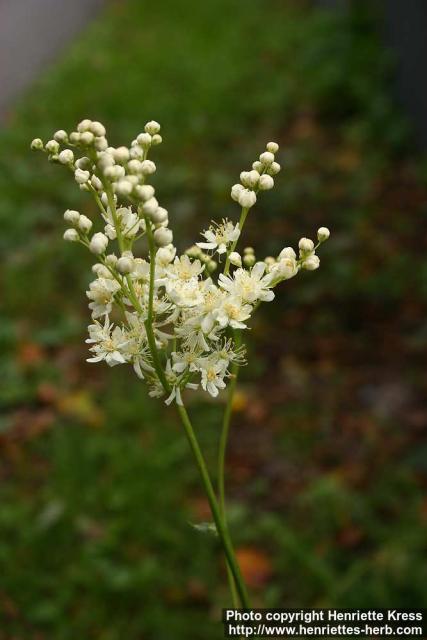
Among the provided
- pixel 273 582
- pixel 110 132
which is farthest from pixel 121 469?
pixel 110 132

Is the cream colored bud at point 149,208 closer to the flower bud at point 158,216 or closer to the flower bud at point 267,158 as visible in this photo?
the flower bud at point 158,216

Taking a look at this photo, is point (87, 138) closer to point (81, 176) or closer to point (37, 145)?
point (81, 176)

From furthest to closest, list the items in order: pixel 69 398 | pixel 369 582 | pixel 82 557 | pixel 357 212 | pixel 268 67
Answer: pixel 268 67 < pixel 357 212 < pixel 69 398 < pixel 82 557 < pixel 369 582

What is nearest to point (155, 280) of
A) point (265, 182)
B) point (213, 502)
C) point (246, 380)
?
point (265, 182)

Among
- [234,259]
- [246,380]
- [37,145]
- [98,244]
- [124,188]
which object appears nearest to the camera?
[124,188]

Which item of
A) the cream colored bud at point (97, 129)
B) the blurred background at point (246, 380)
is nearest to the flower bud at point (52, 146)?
the cream colored bud at point (97, 129)

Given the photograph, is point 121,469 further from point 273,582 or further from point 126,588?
point 273,582
